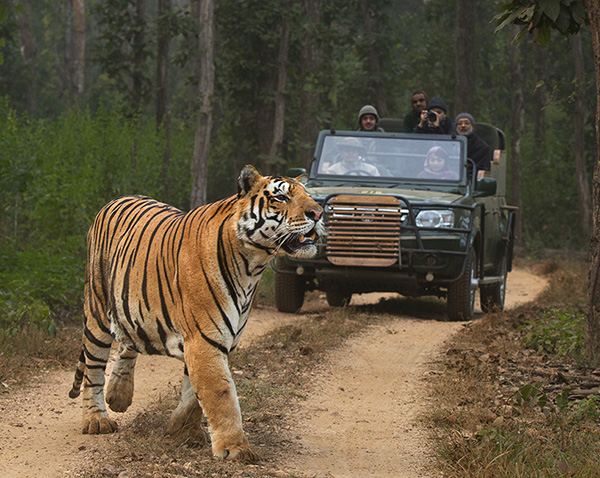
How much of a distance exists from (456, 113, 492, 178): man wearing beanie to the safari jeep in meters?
0.28

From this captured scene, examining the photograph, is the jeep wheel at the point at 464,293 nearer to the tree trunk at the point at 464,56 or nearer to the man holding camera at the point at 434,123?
the man holding camera at the point at 434,123

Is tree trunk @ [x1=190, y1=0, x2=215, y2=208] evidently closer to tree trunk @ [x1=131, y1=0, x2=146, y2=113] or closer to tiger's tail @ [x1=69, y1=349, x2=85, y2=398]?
tree trunk @ [x1=131, y1=0, x2=146, y2=113]

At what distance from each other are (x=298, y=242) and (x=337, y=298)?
20.9 ft

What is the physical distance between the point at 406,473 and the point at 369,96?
21.9 meters

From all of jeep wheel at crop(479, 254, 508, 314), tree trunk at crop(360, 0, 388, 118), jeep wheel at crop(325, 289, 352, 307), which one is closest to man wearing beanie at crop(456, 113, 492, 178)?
jeep wheel at crop(479, 254, 508, 314)

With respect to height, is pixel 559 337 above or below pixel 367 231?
below

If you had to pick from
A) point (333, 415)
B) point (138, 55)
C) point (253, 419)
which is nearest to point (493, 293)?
point (333, 415)

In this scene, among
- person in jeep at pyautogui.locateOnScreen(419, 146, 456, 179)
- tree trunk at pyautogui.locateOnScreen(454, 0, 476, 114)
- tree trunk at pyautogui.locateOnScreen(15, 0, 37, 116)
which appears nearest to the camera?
person in jeep at pyautogui.locateOnScreen(419, 146, 456, 179)

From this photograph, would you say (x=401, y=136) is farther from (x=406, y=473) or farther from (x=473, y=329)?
(x=406, y=473)

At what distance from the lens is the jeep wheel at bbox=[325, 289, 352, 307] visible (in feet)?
34.1

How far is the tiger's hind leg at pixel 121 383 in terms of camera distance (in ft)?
16.6

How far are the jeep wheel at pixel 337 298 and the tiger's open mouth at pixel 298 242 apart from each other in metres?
5.79

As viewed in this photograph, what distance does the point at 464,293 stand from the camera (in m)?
9.52

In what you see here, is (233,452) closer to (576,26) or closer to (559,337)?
(576,26)
